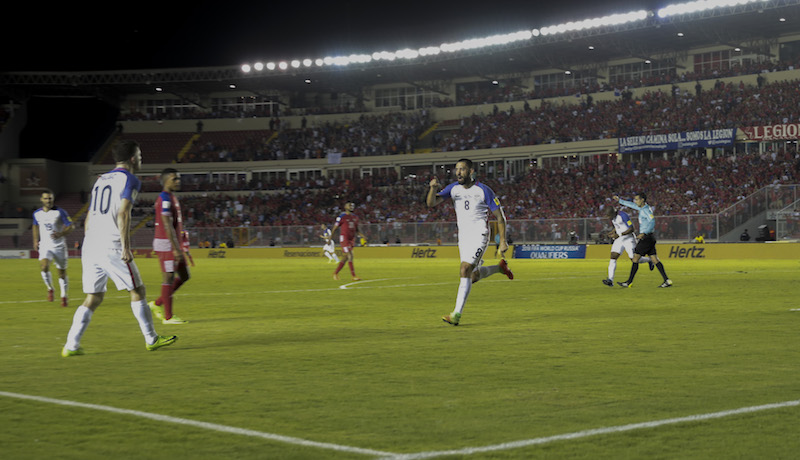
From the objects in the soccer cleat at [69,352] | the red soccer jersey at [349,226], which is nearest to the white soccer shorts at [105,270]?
the soccer cleat at [69,352]

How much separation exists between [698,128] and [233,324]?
52.9 m

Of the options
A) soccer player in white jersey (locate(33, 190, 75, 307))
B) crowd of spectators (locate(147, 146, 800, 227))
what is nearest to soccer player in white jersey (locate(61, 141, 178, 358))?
soccer player in white jersey (locate(33, 190, 75, 307))

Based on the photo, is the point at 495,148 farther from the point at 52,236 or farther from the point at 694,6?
the point at 52,236

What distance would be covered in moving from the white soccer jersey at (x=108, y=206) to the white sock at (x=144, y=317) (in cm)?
73

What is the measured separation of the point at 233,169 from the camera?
8081cm

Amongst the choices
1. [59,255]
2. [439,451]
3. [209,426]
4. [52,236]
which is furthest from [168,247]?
[439,451]

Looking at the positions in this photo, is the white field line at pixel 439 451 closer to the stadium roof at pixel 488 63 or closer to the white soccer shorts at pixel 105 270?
the white soccer shorts at pixel 105 270

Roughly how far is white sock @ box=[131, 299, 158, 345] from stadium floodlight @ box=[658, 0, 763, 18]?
183 ft

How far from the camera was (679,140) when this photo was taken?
2361 inches

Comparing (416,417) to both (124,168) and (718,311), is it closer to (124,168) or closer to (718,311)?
(124,168)

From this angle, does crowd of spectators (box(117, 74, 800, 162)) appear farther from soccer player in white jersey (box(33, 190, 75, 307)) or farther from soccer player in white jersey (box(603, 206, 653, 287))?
soccer player in white jersey (box(33, 190, 75, 307))

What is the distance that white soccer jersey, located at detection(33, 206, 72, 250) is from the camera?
60.0 ft

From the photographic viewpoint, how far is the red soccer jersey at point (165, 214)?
14.0 m

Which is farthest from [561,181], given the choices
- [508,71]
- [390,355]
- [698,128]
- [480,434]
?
[480,434]
